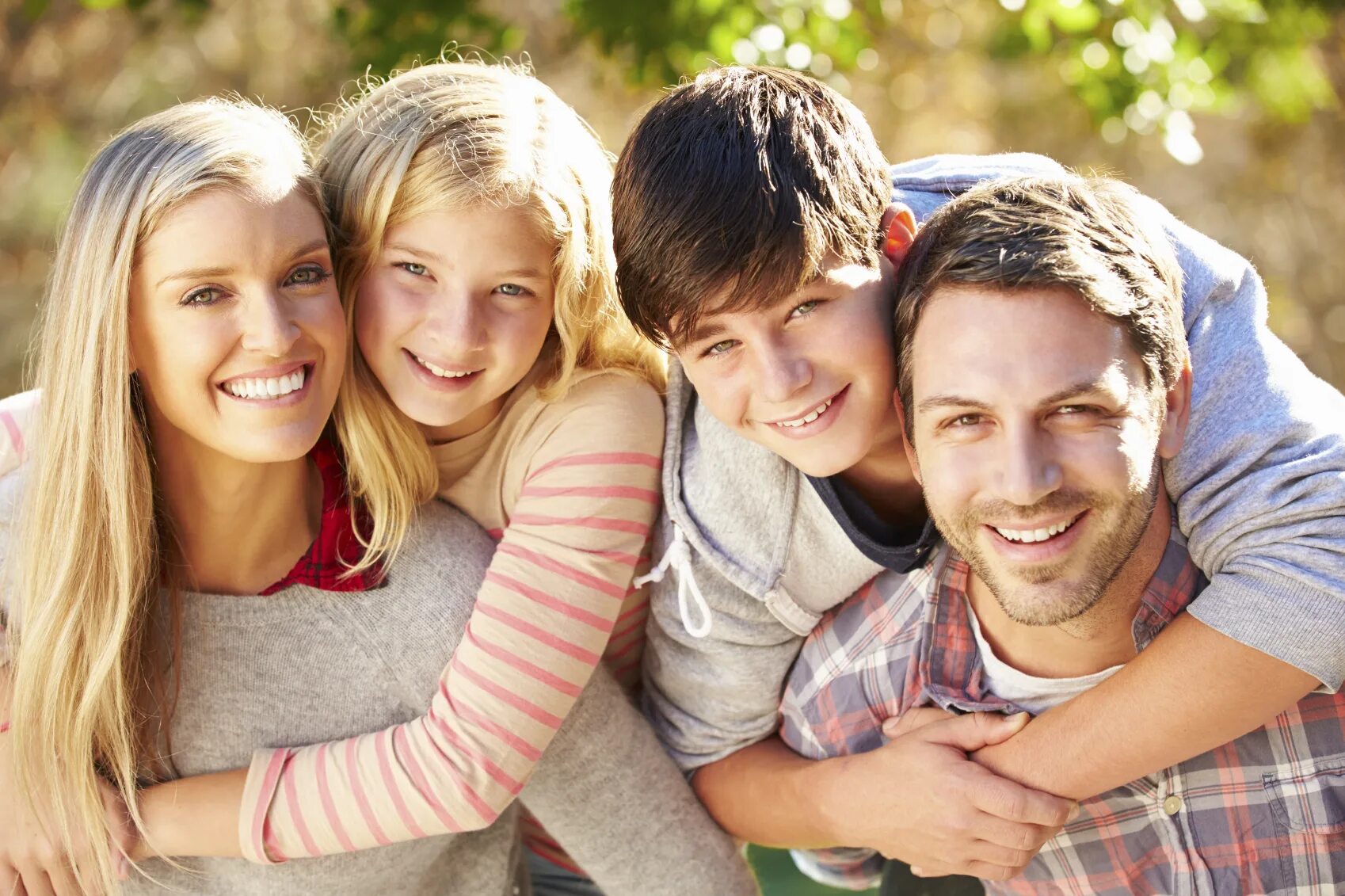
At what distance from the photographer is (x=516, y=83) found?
2.45 m

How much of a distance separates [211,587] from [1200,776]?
1.71 metres

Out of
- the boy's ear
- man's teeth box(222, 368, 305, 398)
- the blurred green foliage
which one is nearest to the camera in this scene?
man's teeth box(222, 368, 305, 398)

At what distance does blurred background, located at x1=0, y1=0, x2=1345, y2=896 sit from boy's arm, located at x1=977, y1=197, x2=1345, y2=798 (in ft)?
6.66

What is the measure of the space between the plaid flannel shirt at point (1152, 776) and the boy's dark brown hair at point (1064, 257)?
39 centimetres

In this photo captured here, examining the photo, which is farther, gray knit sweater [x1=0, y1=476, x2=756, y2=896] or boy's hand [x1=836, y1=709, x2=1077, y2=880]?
gray knit sweater [x1=0, y1=476, x2=756, y2=896]

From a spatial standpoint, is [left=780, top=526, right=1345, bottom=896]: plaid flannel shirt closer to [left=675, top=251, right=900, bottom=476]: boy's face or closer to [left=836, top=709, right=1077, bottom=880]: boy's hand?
[left=836, top=709, right=1077, bottom=880]: boy's hand

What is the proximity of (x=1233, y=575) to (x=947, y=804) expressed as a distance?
58 cm

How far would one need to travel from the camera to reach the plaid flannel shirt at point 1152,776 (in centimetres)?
214

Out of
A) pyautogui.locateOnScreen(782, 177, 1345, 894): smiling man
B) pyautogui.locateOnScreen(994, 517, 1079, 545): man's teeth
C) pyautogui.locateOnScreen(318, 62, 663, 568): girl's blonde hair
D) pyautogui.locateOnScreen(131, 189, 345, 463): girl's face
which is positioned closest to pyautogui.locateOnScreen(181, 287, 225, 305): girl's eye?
pyautogui.locateOnScreen(131, 189, 345, 463): girl's face

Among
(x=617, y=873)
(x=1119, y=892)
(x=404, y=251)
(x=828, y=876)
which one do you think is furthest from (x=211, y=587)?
(x=1119, y=892)

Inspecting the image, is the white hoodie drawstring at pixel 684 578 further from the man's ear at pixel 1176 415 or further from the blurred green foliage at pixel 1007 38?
the blurred green foliage at pixel 1007 38

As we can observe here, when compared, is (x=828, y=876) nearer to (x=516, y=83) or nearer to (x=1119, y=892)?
(x=1119, y=892)

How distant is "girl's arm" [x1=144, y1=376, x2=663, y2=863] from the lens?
2160 mm

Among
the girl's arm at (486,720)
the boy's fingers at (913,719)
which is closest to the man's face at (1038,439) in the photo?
the boy's fingers at (913,719)
